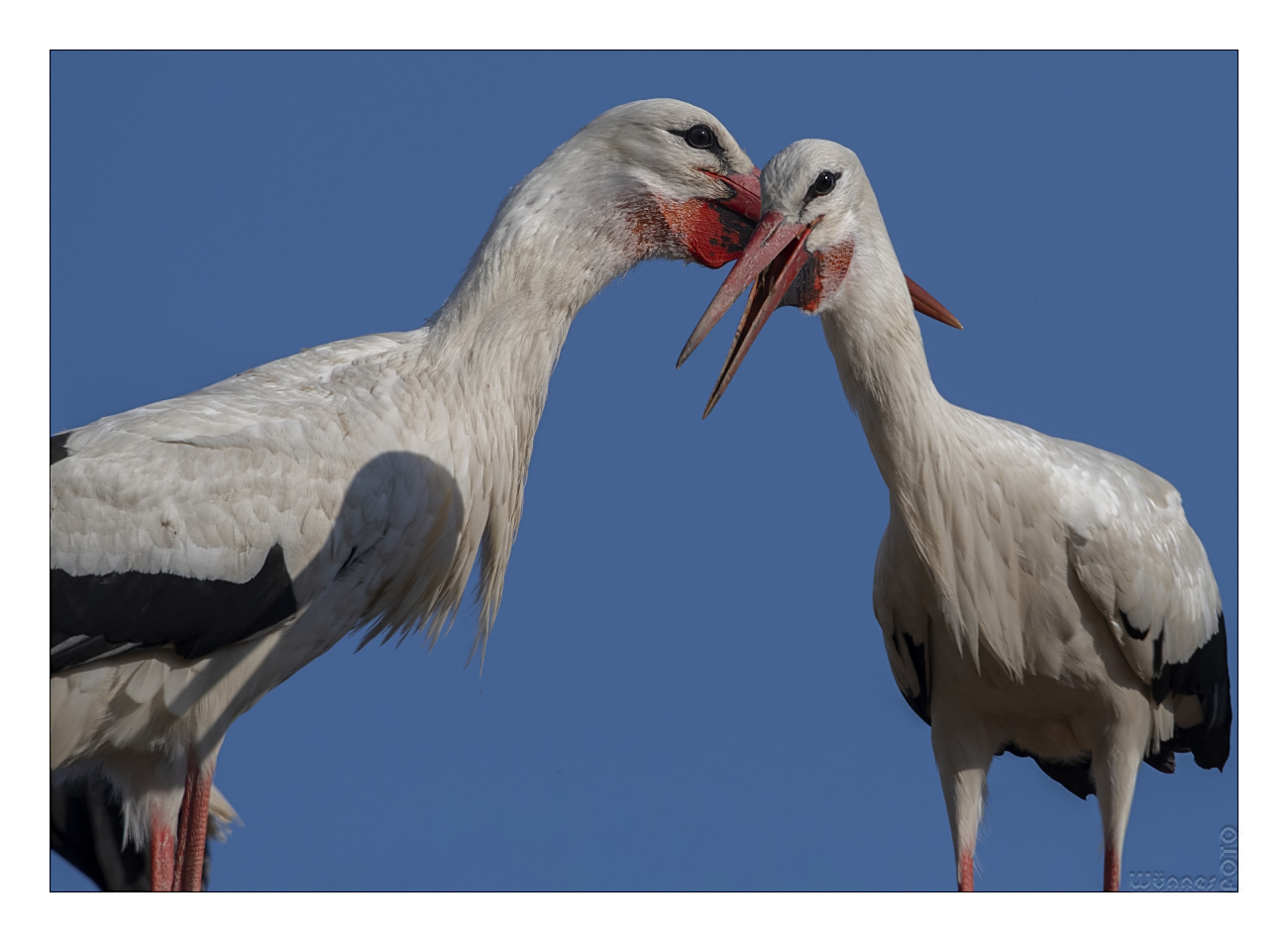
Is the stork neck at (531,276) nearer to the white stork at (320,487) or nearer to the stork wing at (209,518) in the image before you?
the white stork at (320,487)

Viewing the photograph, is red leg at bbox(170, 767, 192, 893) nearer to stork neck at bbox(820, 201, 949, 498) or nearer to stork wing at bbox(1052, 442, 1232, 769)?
stork neck at bbox(820, 201, 949, 498)

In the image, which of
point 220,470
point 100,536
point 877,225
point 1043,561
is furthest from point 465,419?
point 1043,561

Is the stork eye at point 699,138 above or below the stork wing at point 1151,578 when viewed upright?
above

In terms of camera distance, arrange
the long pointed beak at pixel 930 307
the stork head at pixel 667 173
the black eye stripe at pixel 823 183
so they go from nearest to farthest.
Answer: the black eye stripe at pixel 823 183
the stork head at pixel 667 173
the long pointed beak at pixel 930 307

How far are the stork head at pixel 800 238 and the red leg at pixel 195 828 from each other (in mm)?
1648

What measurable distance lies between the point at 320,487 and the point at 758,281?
128 cm

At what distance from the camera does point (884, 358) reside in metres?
4.05

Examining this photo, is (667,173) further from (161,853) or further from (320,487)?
(161,853)

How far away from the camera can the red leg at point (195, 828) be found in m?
3.93

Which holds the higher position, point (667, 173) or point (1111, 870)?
point (667, 173)

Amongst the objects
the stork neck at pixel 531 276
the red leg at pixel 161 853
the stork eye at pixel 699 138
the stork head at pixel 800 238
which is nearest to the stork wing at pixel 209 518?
the stork neck at pixel 531 276

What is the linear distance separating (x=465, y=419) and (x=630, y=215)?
752mm

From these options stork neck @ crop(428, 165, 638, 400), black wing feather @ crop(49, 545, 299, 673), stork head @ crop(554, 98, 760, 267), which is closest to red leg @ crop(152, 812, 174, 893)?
black wing feather @ crop(49, 545, 299, 673)

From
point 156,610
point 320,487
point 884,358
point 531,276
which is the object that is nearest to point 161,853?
point 156,610
